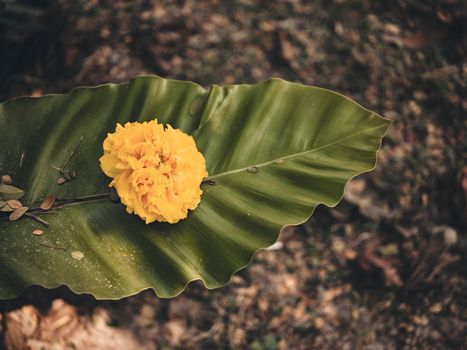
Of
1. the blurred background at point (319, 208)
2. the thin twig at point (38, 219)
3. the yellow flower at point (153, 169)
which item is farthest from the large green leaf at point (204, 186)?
the blurred background at point (319, 208)

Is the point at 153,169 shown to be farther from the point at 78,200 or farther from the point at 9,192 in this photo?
the point at 9,192

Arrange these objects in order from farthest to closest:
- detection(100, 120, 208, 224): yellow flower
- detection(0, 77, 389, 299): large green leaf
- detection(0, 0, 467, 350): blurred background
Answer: detection(0, 0, 467, 350): blurred background < detection(0, 77, 389, 299): large green leaf < detection(100, 120, 208, 224): yellow flower

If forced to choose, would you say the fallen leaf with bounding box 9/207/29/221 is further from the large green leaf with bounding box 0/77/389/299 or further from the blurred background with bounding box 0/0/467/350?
the blurred background with bounding box 0/0/467/350

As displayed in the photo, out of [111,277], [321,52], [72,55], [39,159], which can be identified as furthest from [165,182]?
[321,52]

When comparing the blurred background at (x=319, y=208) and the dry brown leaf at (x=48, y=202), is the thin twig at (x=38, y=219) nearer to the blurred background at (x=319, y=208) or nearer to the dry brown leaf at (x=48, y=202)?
the dry brown leaf at (x=48, y=202)

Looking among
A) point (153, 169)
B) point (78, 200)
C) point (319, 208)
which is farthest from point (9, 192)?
point (319, 208)

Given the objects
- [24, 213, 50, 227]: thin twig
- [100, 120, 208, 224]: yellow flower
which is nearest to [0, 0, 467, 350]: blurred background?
[24, 213, 50, 227]: thin twig

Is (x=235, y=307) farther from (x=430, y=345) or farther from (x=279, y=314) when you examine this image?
(x=430, y=345)
